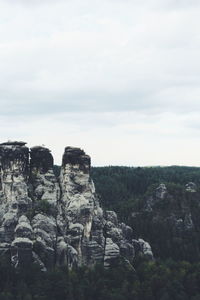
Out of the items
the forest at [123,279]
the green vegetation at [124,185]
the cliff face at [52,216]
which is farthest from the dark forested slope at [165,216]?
the cliff face at [52,216]

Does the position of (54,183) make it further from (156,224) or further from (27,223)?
(156,224)

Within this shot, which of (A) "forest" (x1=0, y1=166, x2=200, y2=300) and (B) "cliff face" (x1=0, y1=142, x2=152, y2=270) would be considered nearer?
(A) "forest" (x1=0, y1=166, x2=200, y2=300)

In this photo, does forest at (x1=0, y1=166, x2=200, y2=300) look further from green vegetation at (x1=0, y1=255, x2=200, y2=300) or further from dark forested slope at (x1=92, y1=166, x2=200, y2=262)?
dark forested slope at (x1=92, y1=166, x2=200, y2=262)

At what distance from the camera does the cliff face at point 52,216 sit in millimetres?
80750

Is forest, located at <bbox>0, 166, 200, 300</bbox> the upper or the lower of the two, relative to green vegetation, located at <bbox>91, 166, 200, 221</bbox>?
lower

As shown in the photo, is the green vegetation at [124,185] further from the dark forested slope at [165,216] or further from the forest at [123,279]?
the forest at [123,279]

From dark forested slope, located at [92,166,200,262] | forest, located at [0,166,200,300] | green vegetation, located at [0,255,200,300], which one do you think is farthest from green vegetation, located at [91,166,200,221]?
green vegetation, located at [0,255,200,300]

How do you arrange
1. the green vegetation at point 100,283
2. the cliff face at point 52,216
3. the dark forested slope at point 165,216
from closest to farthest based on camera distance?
the green vegetation at point 100,283, the cliff face at point 52,216, the dark forested slope at point 165,216

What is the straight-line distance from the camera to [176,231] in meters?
117

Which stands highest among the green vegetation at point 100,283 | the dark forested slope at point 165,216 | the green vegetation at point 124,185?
the green vegetation at point 124,185

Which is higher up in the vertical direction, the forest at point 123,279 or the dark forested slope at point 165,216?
the dark forested slope at point 165,216

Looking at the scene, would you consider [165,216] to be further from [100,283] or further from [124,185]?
[124,185]

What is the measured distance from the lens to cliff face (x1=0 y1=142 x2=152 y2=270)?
80750 mm

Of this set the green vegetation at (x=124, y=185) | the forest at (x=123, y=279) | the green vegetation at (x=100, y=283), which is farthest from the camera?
the green vegetation at (x=124, y=185)
